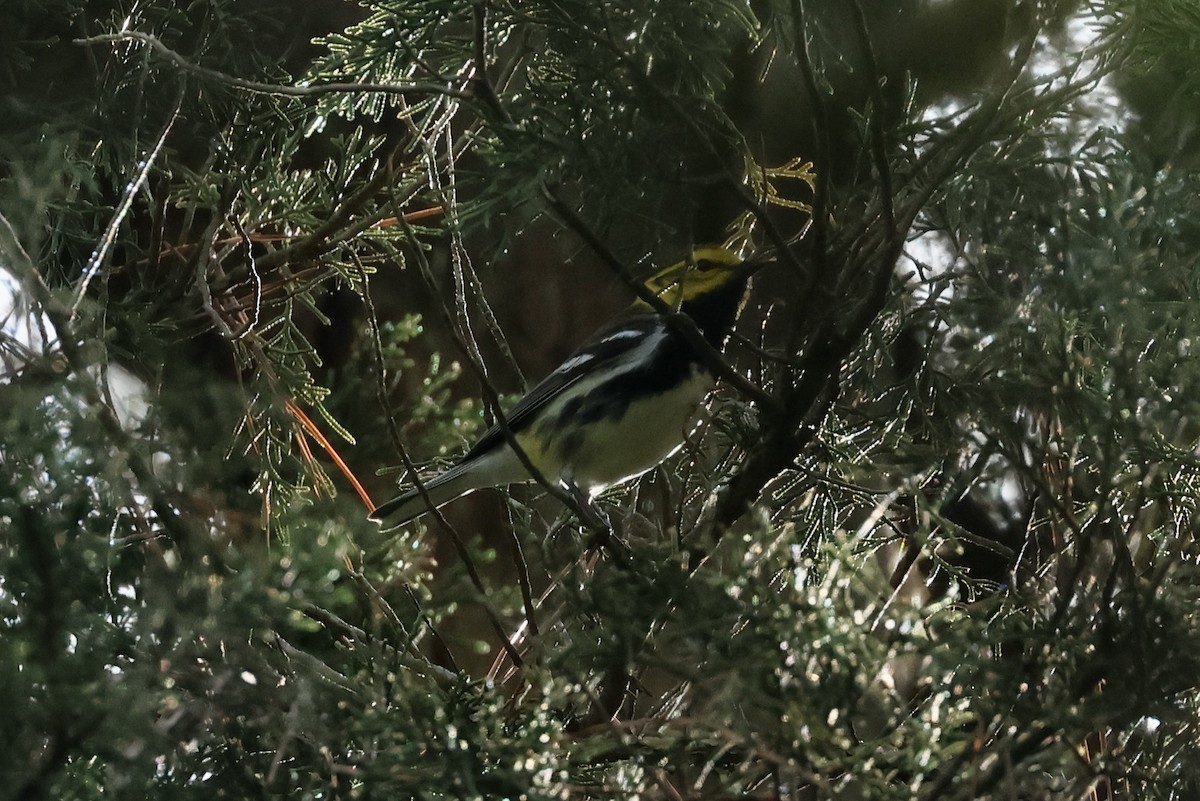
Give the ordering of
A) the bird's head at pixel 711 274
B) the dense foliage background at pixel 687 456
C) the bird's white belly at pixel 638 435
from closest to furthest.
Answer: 1. the dense foliage background at pixel 687 456
2. the bird's white belly at pixel 638 435
3. the bird's head at pixel 711 274

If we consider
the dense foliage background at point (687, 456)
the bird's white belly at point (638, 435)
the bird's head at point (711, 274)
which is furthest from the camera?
the bird's head at point (711, 274)

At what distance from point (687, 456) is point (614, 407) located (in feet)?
0.90

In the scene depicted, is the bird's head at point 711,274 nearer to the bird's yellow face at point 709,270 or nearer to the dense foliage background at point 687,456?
the bird's yellow face at point 709,270

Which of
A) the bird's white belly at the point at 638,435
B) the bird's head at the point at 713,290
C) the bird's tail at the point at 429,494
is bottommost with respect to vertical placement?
the bird's tail at the point at 429,494

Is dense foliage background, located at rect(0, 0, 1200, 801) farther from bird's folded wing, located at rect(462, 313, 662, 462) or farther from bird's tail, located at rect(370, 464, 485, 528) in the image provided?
bird's folded wing, located at rect(462, 313, 662, 462)

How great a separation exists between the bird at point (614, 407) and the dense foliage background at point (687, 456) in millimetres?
248

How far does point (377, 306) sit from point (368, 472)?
46 centimetres

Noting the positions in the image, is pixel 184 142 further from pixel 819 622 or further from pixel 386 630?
pixel 819 622

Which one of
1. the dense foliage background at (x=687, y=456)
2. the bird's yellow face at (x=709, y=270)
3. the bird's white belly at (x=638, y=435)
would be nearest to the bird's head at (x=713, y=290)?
the bird's yellow face at (x=709, y=270)

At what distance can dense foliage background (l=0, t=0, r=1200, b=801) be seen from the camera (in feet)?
2.44

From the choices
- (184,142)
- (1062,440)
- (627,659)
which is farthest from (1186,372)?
(184,142)

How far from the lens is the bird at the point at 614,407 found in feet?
5.54

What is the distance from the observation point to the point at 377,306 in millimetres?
2508

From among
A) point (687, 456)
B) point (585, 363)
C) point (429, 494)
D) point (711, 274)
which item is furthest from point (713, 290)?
point (429, 494)
